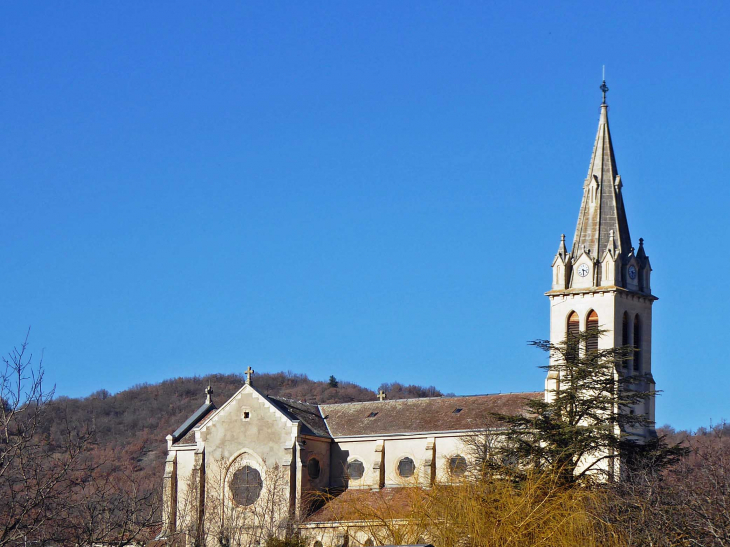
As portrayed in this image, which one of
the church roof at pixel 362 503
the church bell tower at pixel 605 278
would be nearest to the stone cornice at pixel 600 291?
the church bell tower at pixel 605 278

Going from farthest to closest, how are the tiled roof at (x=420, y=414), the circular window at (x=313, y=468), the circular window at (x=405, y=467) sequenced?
the circular window at (x=313, y=468) < the circular window at (x=405, y=467) < the tiled roof at (x=420, y=414)

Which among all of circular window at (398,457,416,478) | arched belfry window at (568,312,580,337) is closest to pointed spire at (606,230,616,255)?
arched belfry window at (568,312,580,337)

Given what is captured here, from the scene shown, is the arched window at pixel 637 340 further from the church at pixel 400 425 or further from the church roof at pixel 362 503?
the church roof at pixel 362 503

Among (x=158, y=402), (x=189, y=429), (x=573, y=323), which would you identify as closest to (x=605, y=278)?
(x=573, y=323)

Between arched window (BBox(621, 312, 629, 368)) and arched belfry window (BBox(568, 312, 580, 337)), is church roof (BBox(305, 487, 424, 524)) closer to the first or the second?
arched belfry window (BBox(568, 312, 580, 337))

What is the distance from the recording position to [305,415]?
65938 mm

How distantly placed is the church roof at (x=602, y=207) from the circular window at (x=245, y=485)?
2038 cm

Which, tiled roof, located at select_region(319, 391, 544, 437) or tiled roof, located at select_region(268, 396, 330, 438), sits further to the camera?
tiled roof, located at select_region(268, 396, 330, 438)

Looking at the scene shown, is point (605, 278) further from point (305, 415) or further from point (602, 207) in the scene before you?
point (305, 415)

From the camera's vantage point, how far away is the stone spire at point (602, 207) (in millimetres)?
62656

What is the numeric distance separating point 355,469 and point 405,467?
320 cm

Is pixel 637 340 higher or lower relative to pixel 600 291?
lower

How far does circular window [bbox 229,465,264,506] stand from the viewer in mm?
62719

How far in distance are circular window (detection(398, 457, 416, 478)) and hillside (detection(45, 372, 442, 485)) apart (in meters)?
67.3
